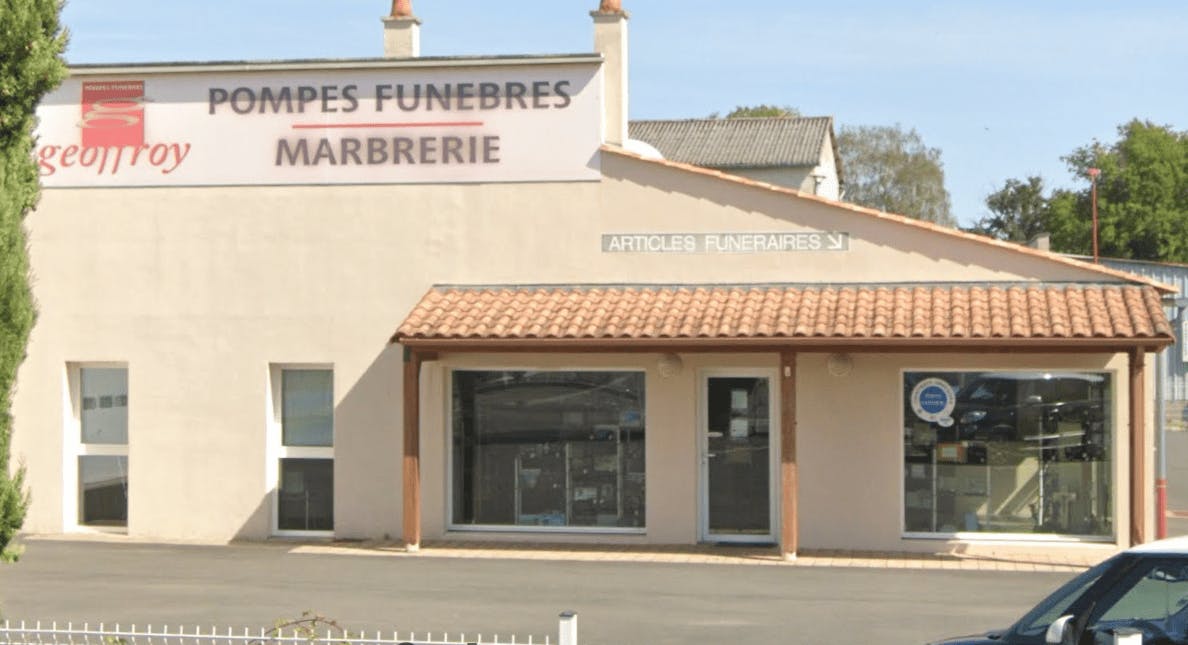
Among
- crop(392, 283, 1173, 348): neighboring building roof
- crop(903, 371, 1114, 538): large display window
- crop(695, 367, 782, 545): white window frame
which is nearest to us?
crop(392, 283, 1173, 348): neighboring building roof

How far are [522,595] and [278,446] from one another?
17.4ft

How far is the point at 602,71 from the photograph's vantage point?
18.9 m

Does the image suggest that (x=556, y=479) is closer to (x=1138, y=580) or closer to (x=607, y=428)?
(x=607, y=428)

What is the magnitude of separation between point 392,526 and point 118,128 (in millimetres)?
5750

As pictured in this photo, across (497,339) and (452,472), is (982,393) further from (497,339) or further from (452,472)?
(452,472)

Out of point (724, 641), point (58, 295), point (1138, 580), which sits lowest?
point (724, 641)

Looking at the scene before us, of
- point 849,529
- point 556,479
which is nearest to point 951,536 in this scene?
point 849,529

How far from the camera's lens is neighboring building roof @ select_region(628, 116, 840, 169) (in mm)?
44406

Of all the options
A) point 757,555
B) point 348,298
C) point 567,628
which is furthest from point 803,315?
point 567,628

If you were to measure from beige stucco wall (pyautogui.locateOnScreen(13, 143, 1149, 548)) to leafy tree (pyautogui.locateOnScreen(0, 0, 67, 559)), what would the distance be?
8.72 metres

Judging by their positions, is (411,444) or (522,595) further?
(411,444)

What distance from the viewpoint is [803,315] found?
57.1ft

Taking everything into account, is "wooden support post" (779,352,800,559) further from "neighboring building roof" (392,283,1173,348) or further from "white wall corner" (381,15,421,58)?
"white wall corner" (381,15,421,58)

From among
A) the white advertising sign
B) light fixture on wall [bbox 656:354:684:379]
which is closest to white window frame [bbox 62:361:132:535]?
the white advertising sign
